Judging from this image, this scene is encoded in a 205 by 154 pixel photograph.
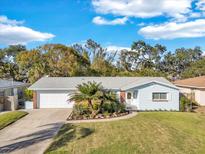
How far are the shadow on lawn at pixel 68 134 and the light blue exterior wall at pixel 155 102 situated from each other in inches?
440

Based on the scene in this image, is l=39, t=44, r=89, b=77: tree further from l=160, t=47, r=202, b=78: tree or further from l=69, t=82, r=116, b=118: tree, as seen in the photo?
l=160, t=47, r=202, b=78: tree

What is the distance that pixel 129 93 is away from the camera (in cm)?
3178

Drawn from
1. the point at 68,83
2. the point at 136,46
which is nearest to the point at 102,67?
the point at 136,46

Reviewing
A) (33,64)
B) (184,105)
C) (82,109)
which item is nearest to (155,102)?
(184,105)

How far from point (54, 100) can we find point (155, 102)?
11.9 meters

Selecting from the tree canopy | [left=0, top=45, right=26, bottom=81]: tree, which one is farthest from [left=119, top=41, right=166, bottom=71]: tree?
[left=0, top=45, right=26, bottom=81]: tree

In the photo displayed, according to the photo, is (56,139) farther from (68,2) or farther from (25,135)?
(68,2)

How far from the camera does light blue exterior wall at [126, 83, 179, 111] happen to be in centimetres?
3041

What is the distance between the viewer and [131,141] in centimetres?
1714

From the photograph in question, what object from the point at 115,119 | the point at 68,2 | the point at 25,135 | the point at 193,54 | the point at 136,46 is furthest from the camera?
the point at 193,54

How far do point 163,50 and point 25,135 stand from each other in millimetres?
56173

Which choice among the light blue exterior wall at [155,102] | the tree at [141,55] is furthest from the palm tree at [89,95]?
the tree at [141,55]

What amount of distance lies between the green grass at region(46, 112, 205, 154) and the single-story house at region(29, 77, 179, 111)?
Result: 20.0ft

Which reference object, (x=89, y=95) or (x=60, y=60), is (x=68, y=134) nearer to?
(x=89, y=95)
